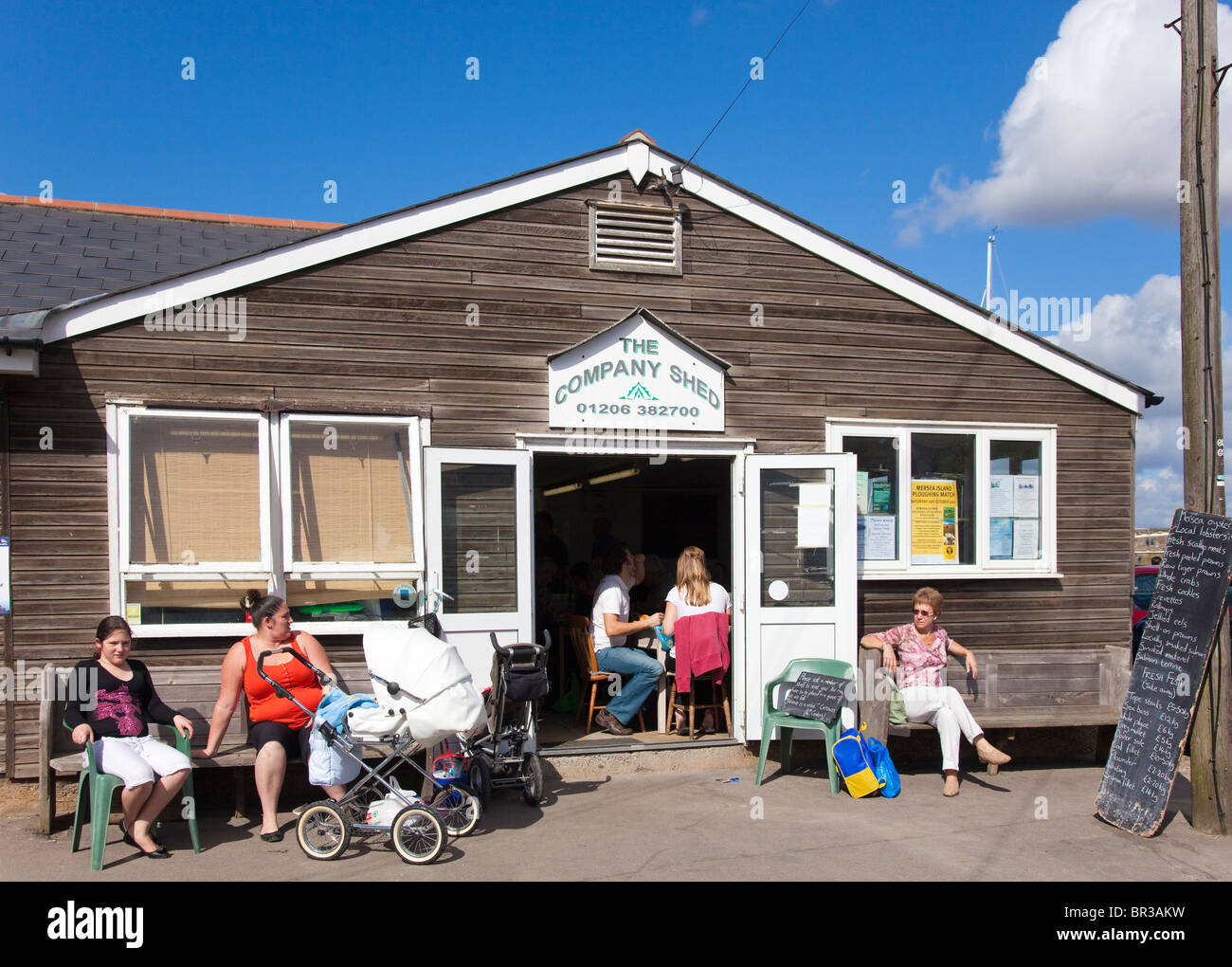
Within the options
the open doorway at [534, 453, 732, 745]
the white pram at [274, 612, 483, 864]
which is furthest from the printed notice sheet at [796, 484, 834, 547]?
the white pram at [274, 612, 483, 864]

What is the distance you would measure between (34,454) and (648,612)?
5.13 m

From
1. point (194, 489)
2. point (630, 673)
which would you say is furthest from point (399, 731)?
point (630, 673)

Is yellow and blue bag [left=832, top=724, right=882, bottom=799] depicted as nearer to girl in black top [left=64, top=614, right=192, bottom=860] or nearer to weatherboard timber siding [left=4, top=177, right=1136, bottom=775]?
weatherboard timber siding [left=4, top=177, right=1136, bottom=775]

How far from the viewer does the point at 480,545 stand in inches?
294

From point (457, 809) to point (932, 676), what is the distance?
371 cm

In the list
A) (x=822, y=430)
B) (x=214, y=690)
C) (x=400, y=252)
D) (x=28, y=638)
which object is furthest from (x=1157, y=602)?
(x=28, y=638)

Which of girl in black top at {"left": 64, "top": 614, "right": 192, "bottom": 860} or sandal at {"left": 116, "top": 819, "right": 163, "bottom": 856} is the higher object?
girl in black top at {"left": 64, "top": 614, "right": 192, "bottom": 860}

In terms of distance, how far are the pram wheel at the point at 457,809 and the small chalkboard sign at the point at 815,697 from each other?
8.48 ft

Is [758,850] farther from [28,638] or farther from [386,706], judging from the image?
[28,638]

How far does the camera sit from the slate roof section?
7.44 m

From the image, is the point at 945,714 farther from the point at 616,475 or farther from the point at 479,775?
the point at 616,475

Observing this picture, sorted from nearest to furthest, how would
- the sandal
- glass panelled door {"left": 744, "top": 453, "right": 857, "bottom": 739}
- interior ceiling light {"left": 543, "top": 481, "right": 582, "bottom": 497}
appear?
the sandal < glass panelled door {"left": 744, "top": 453, "right": 857, "bottom": 739} < interior ceiling light {"left": 543, "top": 481, "right": 582, "bottom": 497}

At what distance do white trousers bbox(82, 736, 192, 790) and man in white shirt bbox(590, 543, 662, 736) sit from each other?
3.41 m
